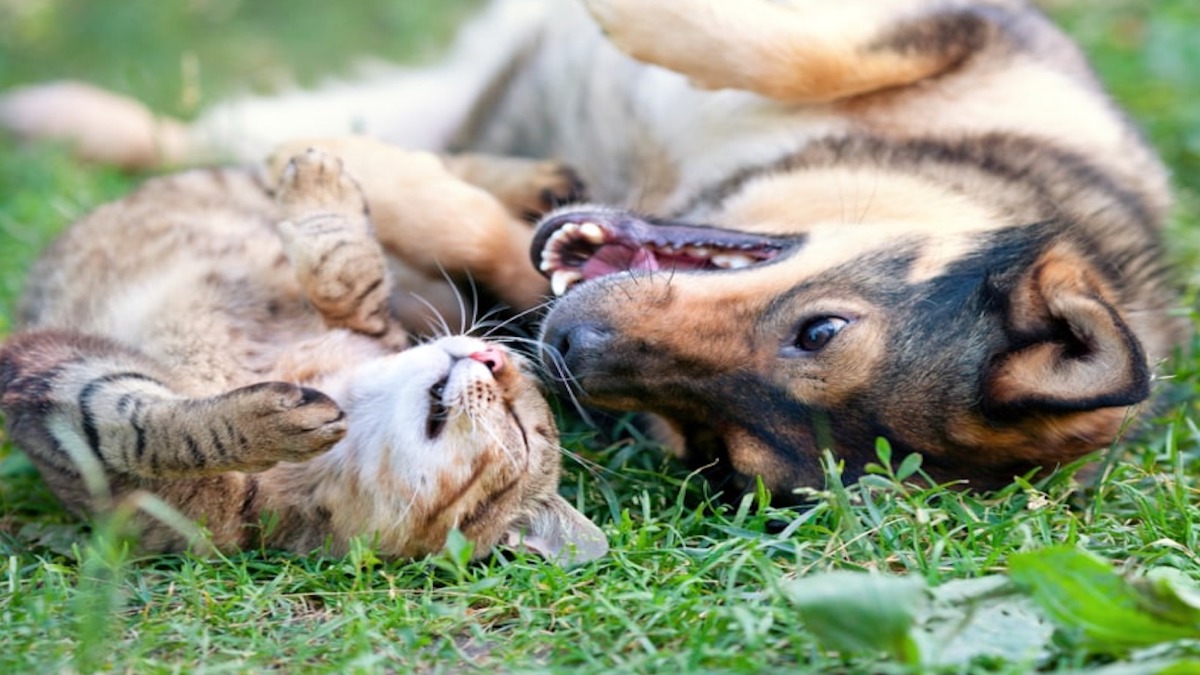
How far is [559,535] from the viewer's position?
3.56 meters

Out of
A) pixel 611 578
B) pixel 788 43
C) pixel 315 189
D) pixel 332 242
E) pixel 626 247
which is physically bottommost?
pixel 611 578

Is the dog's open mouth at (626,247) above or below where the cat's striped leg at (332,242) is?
above

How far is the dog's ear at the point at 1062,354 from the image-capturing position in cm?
341

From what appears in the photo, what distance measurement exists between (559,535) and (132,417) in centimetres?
114

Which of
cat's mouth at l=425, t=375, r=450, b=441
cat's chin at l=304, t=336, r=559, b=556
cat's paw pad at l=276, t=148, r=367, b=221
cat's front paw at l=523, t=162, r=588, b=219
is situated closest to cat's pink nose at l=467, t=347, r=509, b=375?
cat's chin at l=304, t=336, r=559, b=556

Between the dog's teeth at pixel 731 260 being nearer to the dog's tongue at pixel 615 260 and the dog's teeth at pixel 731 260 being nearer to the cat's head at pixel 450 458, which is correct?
the dog's tongue at pixel 615 260

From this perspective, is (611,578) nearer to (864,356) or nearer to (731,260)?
(864,356)

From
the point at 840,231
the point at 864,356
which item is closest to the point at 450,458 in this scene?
the point at 864,356

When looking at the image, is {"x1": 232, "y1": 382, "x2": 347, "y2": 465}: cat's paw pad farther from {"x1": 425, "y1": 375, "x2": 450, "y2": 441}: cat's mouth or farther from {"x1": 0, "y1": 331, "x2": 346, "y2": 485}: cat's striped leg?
{"x1": 425, "y1": 375, "x2": 450, "y2": 441}: cat's mouth

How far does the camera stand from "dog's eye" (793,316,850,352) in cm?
363

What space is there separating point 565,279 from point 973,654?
181 centimetres

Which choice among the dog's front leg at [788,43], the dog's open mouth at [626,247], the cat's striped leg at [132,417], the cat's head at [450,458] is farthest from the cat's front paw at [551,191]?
the cat's striped leg at [132,417]

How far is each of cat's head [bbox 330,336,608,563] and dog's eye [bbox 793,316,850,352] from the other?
2.48 feet

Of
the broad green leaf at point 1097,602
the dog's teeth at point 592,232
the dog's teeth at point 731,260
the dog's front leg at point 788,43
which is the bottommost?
the broad green leaf at point 1097,602
